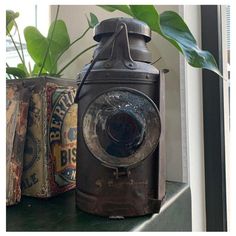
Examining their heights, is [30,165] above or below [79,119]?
below

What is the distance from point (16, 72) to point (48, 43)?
0.48 feet

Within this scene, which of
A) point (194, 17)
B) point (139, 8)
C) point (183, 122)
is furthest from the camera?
point (194, 17)

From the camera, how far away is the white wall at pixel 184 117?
3.55 ft

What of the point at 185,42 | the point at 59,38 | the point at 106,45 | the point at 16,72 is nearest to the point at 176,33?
the point at 185,42

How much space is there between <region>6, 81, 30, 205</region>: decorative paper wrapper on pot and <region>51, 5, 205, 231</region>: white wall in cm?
51

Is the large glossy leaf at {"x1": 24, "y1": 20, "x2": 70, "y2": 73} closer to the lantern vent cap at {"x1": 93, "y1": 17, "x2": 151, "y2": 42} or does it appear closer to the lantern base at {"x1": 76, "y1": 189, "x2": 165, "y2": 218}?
the lantern vent cap at {"x1": 93, "y1": 17, "x2": 151, "y2": 42}

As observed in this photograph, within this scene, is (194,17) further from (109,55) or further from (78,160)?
(78,160)

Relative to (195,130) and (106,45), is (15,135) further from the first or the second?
(195,130)

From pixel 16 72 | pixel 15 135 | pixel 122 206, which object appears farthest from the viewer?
pixel 16 72

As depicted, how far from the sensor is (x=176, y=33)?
79cm
